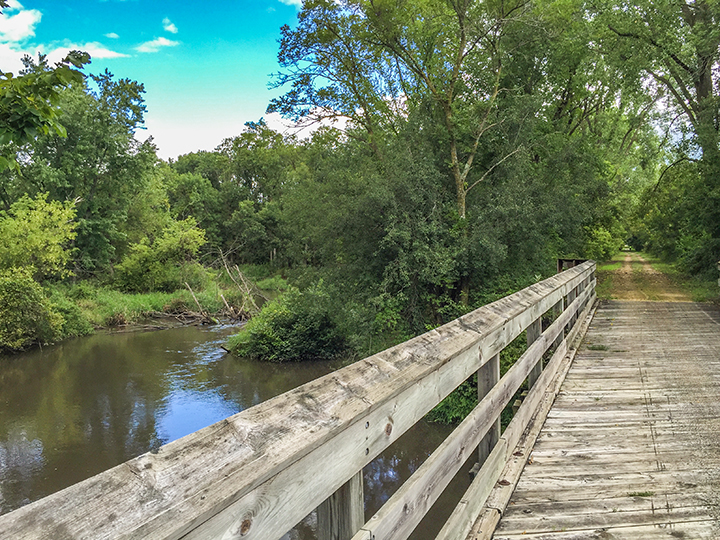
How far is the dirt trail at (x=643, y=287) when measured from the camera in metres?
15.2

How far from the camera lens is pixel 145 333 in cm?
2320

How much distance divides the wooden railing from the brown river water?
A: 272 inches

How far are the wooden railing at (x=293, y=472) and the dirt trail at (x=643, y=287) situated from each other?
568 inches

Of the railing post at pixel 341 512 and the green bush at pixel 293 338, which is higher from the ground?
the railing post at pixel 341 512

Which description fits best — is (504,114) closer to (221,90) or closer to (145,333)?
(145,333)

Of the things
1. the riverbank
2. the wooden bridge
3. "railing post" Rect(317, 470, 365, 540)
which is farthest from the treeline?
"railing post" Rect(317, 470, 365, 540)

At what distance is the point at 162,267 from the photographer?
103ft

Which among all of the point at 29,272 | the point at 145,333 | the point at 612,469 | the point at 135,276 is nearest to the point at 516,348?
the point at 612,469

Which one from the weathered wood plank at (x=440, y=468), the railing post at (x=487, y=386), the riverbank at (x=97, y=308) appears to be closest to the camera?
the weathered wood plank at (x=440, y=468)

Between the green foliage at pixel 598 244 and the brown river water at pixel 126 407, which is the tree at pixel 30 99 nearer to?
the brown river water at pixel 126 407

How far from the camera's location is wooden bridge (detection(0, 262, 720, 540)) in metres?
0.84

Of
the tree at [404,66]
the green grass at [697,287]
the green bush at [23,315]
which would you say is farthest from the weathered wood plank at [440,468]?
the green bush at [23,315]

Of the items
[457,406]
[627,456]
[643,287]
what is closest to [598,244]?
[643,287]

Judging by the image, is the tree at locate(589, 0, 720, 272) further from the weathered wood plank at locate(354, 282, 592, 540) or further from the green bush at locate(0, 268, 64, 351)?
the green bush at locate(0, 268, 64, 351)
